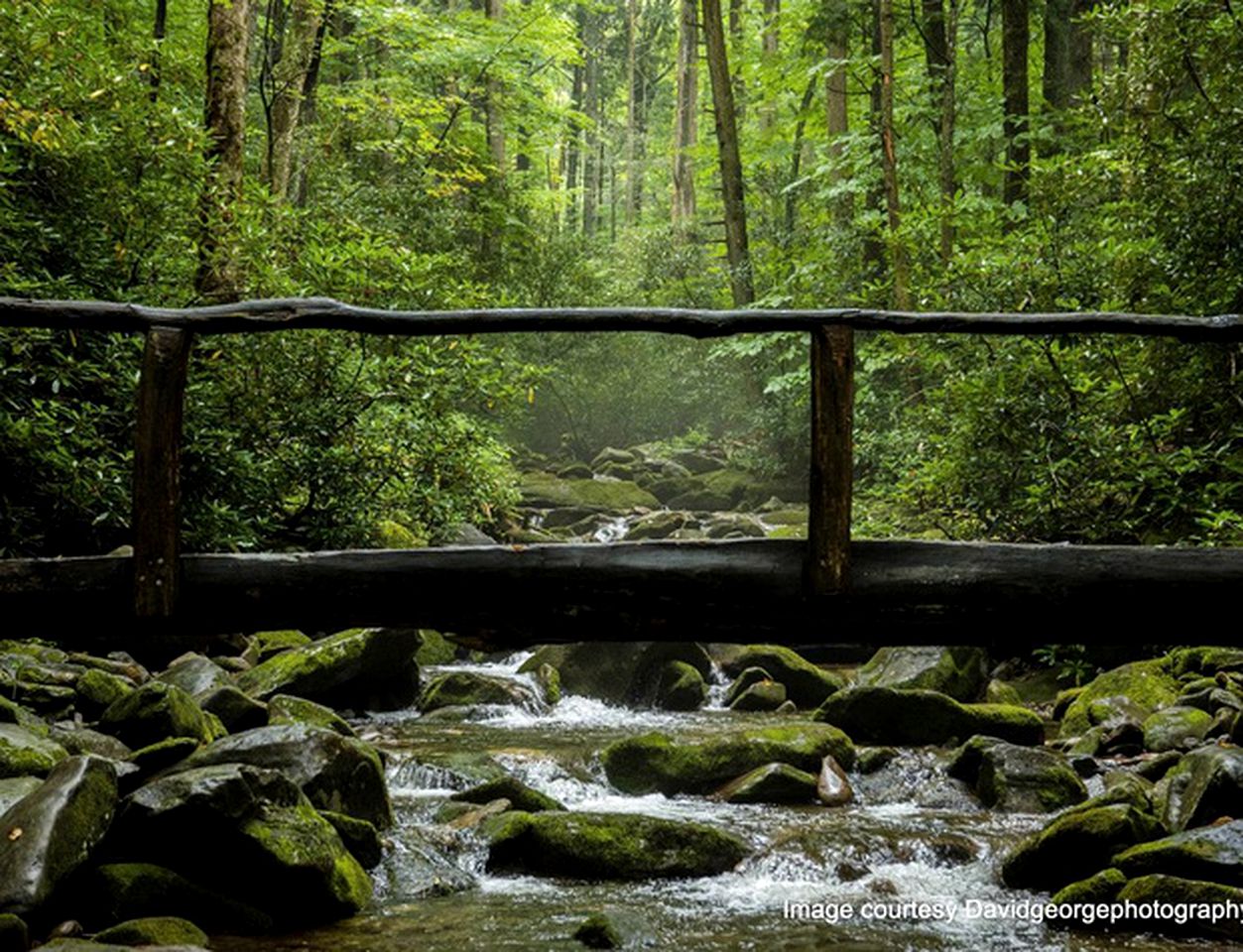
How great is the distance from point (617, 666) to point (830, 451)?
7.46m

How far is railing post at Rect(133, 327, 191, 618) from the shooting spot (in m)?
3.16

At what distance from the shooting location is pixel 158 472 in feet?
10.4

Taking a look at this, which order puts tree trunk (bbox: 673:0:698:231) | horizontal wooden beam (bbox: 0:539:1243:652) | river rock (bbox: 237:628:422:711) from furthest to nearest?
tree trunk (bbox: 673:0:698:231) < river rock (bbox: 237:628:422:711) < horizontal wooden beam (bbox: 0:539:1243:652)

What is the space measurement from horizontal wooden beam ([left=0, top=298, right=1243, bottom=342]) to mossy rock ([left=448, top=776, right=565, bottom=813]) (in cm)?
420

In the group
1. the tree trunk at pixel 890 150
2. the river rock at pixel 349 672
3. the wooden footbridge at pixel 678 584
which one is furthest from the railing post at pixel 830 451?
the tree trunk at pixel 890 150

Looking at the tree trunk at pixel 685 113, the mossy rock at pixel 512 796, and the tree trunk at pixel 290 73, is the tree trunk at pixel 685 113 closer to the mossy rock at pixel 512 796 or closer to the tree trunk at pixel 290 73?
the tree trunk at pixel 290 73

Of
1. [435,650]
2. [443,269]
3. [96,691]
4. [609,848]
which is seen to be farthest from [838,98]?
[609,848]

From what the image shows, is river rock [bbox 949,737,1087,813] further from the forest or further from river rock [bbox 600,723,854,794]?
the forest

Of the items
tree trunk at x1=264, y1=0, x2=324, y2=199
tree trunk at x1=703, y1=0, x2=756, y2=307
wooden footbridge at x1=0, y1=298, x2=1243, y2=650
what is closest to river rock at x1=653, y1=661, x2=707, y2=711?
wooden footbridge at x1=0, y1=298, x2=1243, y2=650

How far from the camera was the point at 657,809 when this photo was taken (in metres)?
7.13

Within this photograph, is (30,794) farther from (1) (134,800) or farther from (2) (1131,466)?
(2) (1131,466)

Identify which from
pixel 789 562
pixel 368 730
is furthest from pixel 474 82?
pixel 789 562

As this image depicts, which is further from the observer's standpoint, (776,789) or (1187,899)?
(776,789)

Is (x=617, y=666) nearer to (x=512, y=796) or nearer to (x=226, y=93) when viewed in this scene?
(x=512, y=796)
